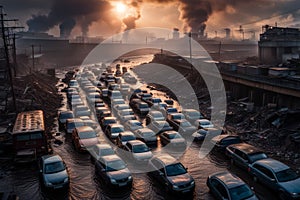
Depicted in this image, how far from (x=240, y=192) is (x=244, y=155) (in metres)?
5.10

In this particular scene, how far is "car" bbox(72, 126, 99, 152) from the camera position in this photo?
23484 millimetres

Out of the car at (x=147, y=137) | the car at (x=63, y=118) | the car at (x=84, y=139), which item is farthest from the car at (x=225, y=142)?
the car at (x=63, y=118)

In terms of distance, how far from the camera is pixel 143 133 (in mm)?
25891

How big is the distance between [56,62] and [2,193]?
427 ft

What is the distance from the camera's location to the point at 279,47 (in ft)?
209

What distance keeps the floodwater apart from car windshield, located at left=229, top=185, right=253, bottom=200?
72.0 inches

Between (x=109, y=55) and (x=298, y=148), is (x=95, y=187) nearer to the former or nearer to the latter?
(x=298, y=148)

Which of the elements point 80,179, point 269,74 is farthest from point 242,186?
point 269,74

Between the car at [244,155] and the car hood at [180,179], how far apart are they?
427cm

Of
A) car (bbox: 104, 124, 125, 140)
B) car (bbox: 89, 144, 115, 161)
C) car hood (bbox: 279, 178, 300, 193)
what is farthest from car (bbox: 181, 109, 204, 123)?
car hood (bbox: 279, 178, 300, 193)

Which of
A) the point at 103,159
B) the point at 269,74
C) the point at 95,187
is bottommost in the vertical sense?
the point at 95,187

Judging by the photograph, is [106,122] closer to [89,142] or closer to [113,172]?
[89,142]

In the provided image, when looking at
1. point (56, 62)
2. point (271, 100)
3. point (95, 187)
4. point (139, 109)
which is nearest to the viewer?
point (95, 187)

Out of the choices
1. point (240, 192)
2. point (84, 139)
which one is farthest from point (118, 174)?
point (84, 139)
